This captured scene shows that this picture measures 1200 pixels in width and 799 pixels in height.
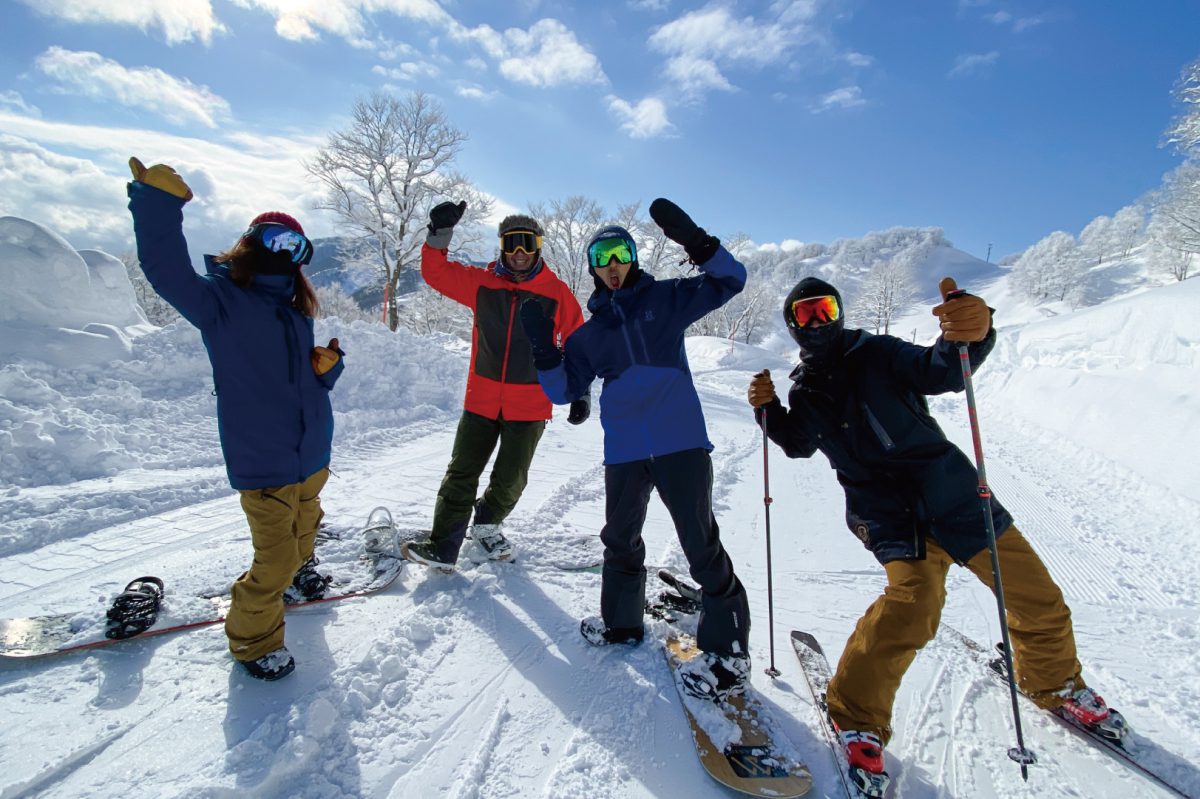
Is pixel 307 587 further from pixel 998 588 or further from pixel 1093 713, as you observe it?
pixel 1093 713

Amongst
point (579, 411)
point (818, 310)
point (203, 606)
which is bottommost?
point (203, 606)

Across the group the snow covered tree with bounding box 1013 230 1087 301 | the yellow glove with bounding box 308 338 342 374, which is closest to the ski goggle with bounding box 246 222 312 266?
the yellow glove with bounding box 308 338 342 374

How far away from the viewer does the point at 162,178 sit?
6.81 ft

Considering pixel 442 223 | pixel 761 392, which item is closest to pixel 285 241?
pixel 442 223

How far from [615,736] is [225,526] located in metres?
3.64

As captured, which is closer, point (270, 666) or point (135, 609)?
point (270, 666)

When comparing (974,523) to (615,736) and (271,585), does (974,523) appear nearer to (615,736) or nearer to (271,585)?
(615,736)

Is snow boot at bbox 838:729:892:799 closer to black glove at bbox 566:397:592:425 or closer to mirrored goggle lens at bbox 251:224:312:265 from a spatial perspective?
black glove at bbox 566:397:592:425

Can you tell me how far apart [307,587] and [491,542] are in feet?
3.88

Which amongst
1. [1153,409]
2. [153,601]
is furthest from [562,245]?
[153,601]

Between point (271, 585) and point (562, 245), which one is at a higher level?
point (562, 245)

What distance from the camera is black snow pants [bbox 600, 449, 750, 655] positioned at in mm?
2531

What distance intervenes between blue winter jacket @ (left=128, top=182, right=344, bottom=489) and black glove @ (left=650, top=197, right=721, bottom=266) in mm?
1925

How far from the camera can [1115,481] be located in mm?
6945
